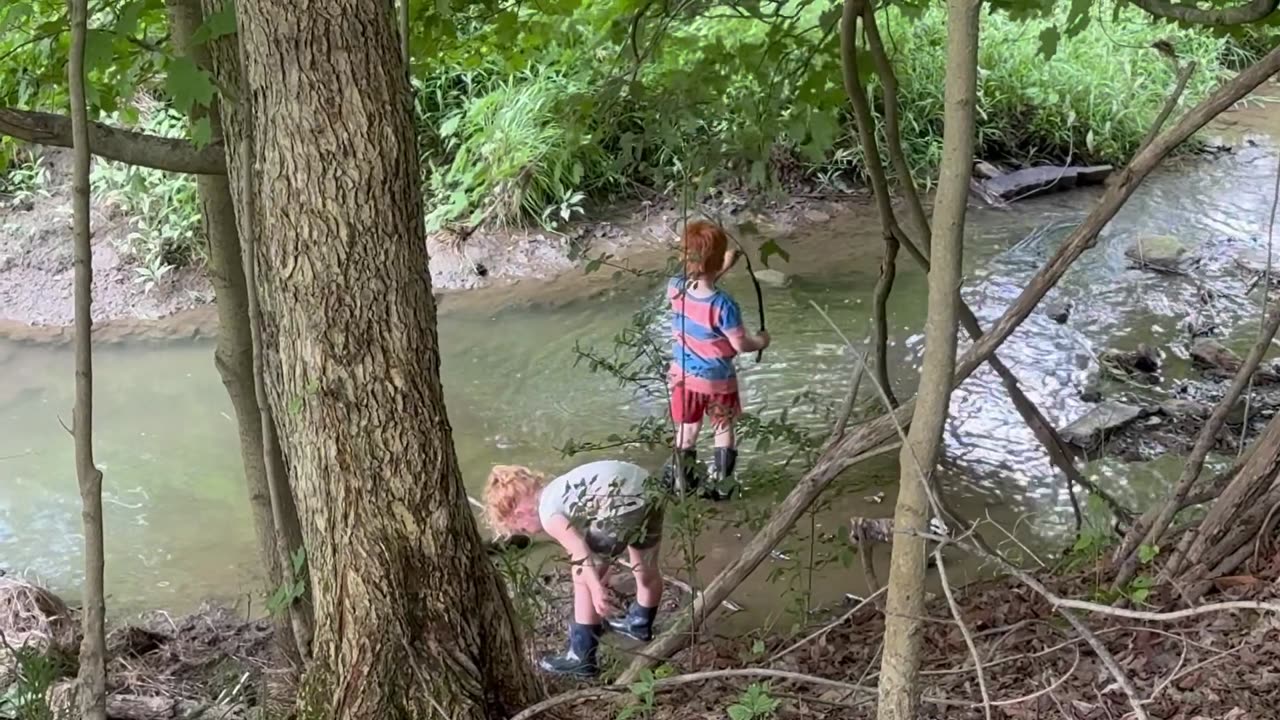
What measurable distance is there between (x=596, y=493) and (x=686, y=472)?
1.69 ft

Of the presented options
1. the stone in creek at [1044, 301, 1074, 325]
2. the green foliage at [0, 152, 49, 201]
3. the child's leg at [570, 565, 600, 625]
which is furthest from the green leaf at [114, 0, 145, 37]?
the green foliage at [0, 152, 49, 201]

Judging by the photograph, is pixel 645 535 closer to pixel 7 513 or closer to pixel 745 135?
pixel 745 135

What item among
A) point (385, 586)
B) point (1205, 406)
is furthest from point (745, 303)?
point (385, 586)

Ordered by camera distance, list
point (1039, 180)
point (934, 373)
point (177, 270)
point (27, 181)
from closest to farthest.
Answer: point (934, 373) → point (177, 270) → point (27, 181) → point (1039, 180)

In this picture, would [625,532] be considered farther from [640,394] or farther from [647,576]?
[640,394]

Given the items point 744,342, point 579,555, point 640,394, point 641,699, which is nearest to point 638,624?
point 579,555

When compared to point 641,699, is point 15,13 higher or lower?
higher

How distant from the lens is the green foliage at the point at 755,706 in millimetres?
2318

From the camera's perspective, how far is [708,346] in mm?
4492

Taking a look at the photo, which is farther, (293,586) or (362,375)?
(293,586)

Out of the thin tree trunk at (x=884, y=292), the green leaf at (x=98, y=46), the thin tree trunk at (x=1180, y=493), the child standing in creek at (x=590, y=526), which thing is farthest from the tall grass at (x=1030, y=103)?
the green leaf at (x=98, y=46)

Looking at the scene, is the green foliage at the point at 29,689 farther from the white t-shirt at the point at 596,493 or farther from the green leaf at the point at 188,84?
the green leaf at the point at 188,84

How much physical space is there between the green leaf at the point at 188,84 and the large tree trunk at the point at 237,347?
301mm

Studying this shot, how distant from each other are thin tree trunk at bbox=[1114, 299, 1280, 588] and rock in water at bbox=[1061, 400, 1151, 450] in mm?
2202
